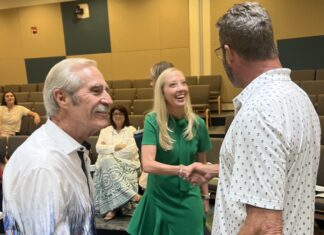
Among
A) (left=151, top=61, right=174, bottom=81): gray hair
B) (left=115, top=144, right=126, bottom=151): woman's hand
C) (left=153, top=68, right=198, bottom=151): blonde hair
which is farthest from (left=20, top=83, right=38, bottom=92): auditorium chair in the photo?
(left=153, top=68, right=198, bottom=151): blonde hair

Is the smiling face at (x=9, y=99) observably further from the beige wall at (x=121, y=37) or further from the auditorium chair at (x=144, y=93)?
the beige wall at (x=121, y=37)

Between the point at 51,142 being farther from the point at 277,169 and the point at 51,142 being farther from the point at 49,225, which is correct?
the point at 277,169

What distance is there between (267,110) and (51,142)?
649mm

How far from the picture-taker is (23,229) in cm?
94

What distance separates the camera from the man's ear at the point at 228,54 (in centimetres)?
98

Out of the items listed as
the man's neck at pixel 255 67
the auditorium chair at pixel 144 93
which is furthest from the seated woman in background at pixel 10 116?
the man's neck at pixel 255 67

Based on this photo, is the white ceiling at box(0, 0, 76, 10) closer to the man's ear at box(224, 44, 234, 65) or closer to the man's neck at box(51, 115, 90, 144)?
the man's neck at box(51, 115, 90, 144)

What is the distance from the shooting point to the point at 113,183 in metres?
3.39

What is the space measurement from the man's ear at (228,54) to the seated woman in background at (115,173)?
2569 mm

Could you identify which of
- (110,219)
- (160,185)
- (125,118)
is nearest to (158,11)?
(125,118)

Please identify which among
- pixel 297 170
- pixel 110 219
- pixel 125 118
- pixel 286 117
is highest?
pixel 286 117

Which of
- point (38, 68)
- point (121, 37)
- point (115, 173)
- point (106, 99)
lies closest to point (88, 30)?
point (121, 37)

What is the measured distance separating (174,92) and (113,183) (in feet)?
5.99

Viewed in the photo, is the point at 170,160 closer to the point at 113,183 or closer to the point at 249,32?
the point at 249,32
